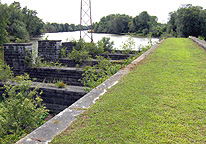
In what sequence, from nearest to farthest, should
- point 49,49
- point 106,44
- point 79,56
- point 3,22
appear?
point 79,56, point 49,49, point 106,44, point 3,22

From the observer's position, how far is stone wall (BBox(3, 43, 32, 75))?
7961 millimetres

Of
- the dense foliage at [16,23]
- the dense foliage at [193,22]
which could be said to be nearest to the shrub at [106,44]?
the dense foliage at [16,23]

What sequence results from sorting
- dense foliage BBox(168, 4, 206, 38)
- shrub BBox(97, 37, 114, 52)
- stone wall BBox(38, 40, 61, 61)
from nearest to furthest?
stone wall BBox(38, 40, 61, 61), shrub BBox(97, 37, 114, 52), dense foliage BBox(168, 4, 206, 38)

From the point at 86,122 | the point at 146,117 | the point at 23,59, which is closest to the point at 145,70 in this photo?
the point at 146,117

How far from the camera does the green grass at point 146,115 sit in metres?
1.83

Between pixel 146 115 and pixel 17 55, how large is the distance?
748 cm

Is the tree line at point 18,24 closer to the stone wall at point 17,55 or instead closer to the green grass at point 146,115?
the stone wall at point 17,55

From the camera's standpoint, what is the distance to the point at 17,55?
7.99m

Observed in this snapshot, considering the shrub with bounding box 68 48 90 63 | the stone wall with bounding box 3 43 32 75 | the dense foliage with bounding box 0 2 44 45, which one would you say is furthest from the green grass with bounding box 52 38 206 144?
the dense foliage with bounding box 0 2 44 45

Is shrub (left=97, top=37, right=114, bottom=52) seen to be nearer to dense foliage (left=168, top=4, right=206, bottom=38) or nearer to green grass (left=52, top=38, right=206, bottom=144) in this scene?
green grass (left=52, top=38, right=206, bottom=144)

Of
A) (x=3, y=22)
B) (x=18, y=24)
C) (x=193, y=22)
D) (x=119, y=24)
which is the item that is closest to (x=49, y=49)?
(x=3, y=22)

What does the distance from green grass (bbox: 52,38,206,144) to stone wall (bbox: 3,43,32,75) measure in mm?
6051

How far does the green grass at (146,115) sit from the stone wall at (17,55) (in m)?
6.05

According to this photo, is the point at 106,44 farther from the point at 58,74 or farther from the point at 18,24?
the point at 18,24
